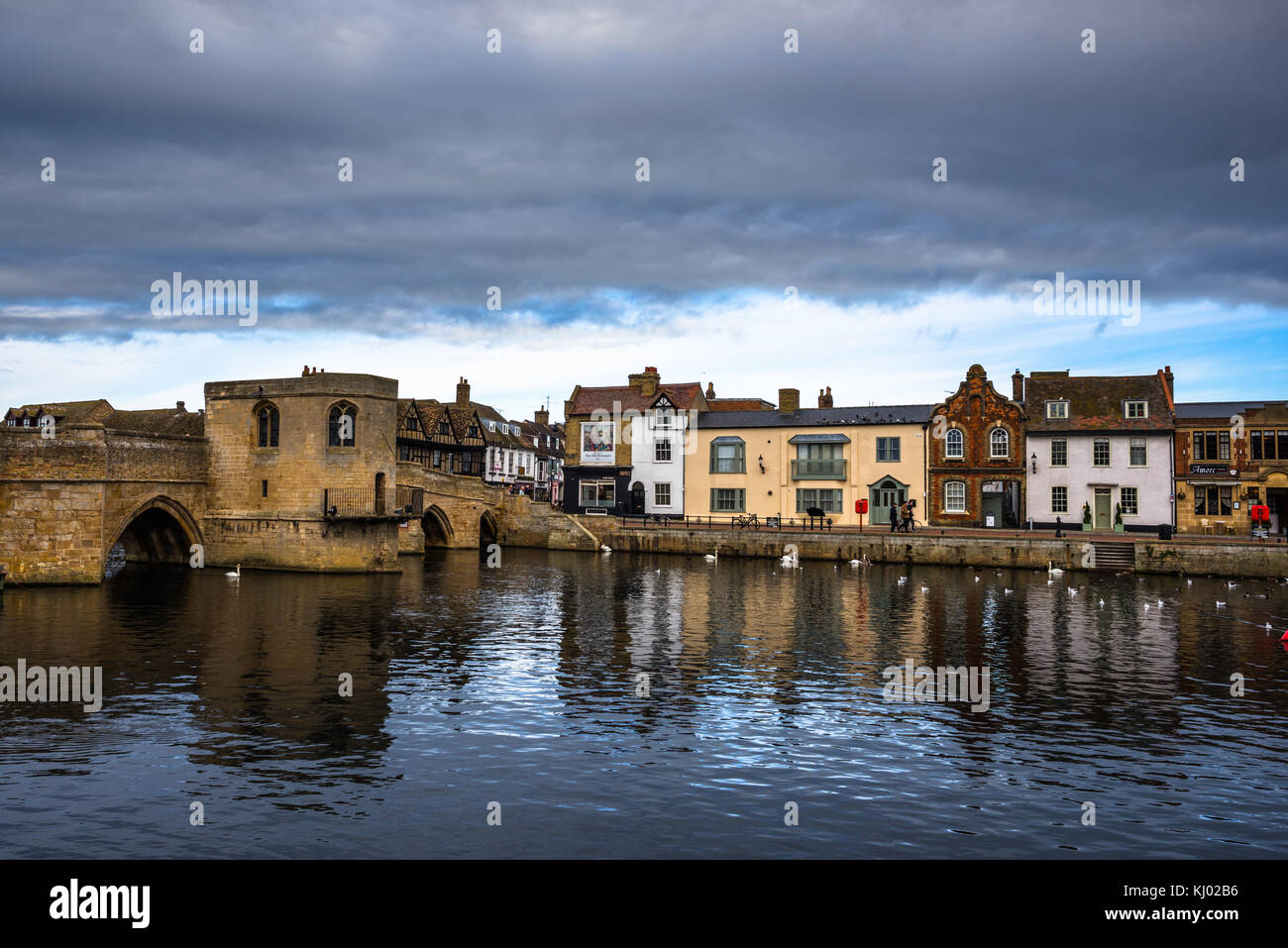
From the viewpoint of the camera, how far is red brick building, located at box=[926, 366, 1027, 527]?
59.0m

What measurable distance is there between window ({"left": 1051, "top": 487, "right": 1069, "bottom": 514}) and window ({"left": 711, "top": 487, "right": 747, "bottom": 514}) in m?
20.9

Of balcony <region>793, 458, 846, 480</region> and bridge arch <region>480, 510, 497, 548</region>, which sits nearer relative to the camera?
bridge arch <region>480, 510, 497, 548</region>

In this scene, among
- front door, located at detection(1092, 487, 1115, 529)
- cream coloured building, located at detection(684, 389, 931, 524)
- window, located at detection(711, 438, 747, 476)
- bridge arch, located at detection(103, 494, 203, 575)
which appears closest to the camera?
bridge arch, located at detection(103, 494, 203, 575)

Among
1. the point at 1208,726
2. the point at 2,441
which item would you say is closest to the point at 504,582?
the point at 2,441

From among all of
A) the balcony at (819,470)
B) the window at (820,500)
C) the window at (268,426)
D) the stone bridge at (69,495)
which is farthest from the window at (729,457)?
the stone bridge at (69,495)

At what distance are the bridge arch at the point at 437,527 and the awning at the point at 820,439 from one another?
2510cm

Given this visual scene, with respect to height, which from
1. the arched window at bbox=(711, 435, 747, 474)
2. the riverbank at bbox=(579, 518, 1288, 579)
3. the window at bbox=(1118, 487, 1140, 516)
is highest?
the arched window at bbox=(711, 435, 747, 474)

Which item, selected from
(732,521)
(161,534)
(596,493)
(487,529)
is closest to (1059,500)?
(732,521)

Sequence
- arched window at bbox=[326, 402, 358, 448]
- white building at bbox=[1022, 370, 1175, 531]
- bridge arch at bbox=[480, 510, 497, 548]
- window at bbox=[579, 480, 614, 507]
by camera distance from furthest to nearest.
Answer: window at bbox=[579, 480, 614, 507]
bridge arch at bbox=[480, 510, 497, 548]
white building at bbox=[1022, 370, 1175, 531]
arched window at bbox=[326, 402, 358, 448]

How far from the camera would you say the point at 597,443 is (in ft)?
229

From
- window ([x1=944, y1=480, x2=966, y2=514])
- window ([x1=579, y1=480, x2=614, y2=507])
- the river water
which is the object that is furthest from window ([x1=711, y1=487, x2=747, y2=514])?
the river water

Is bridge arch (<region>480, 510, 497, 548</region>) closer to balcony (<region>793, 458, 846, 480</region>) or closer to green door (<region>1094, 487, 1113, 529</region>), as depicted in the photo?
balcony (<region>793, 458, 846, 480</region>)

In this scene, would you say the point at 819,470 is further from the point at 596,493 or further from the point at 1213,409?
the point at 1213,409
